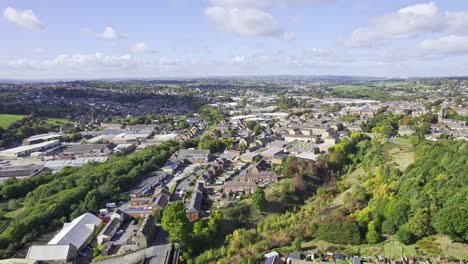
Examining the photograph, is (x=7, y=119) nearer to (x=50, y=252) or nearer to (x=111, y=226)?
(x=111, y=226)

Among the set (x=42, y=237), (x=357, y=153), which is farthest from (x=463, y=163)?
(x=42, y=237)

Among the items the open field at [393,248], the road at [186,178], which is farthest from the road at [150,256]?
the road at [186,178]

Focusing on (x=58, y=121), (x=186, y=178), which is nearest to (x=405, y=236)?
(x=186, y=178)

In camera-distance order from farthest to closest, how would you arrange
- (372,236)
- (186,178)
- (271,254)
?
(186,178) < (372,236) < (271,254)

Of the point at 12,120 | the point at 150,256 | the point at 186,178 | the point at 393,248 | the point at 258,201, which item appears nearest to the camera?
the point at 150,256

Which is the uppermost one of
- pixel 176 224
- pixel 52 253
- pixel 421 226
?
pixel 421 226

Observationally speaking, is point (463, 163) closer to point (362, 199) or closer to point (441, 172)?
point (441, 172)
